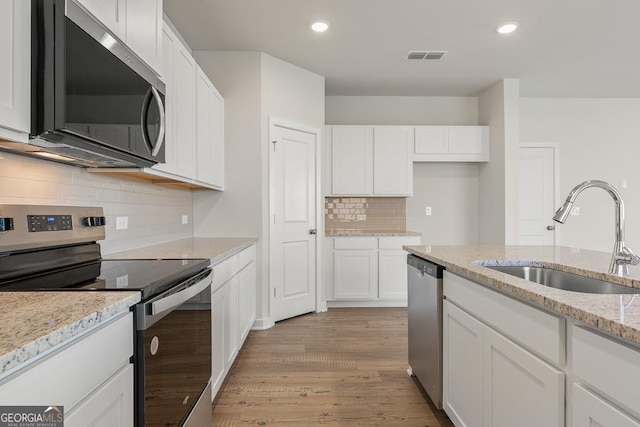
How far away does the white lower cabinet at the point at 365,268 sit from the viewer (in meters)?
4.28

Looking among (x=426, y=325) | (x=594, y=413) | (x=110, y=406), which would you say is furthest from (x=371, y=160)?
(x=110, y=406)

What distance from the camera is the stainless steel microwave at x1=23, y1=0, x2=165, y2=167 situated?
3.50ft

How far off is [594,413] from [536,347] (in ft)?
0.83

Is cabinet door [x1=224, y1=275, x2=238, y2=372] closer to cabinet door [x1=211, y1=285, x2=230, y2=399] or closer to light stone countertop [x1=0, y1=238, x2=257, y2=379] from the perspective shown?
cabinet door [x1=211, y1=285, x2=230, y2=399]

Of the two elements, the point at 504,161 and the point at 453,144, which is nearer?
the point at 504,161

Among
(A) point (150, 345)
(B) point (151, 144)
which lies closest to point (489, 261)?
(A) point (150, 345)

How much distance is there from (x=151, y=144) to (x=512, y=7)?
2.85m

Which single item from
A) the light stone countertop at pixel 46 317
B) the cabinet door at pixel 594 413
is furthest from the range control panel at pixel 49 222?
the cabinet door at pixel 594 413

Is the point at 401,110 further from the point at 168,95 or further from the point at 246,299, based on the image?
the point at 168,95

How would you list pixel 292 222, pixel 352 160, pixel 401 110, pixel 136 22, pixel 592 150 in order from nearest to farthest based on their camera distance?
pixel 136 22, pixel 292 222, pixel 352 160, pixel 401 110, pixel 592 150

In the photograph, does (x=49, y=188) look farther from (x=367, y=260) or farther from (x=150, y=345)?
(x=367, y=260)

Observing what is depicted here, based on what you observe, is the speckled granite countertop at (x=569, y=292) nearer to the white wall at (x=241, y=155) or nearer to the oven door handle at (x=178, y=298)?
the oven door handle at (x=178, y=298)

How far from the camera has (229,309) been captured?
7.80ft

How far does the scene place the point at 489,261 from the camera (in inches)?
73.2
